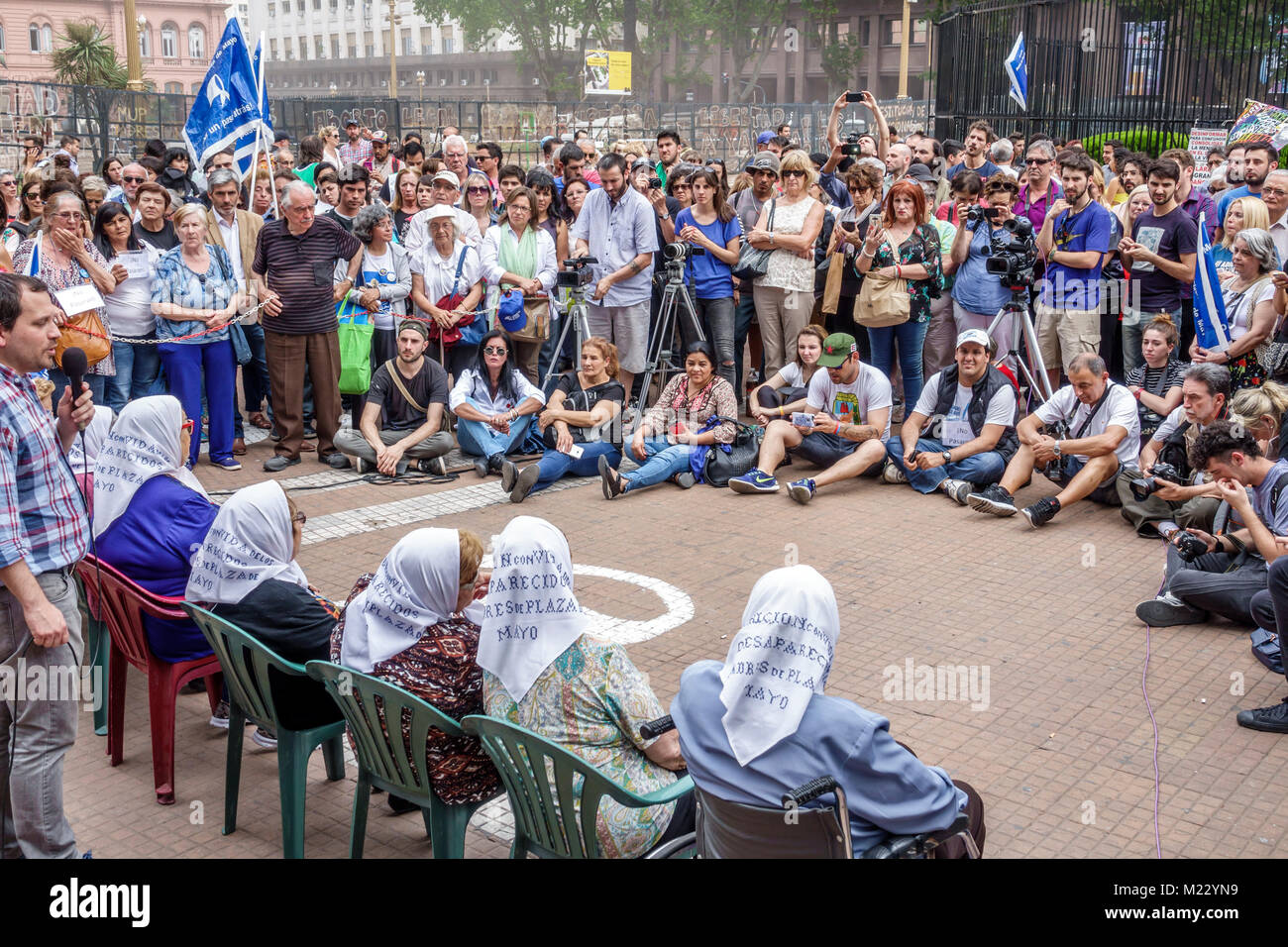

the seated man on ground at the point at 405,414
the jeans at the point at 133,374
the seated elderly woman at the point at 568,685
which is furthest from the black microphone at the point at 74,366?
the seated man on ground at the point at 405,414

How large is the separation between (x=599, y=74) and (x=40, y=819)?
139 feet

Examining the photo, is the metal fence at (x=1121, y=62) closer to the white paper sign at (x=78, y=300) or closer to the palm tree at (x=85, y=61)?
the white paper sign at (x=78, y=300)

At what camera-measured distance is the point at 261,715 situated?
14.7 ft

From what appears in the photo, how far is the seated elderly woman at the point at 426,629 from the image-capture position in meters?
4.09

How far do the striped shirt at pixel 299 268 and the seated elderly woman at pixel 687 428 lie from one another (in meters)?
2.58

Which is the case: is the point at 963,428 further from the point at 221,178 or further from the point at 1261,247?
the point at 221,178

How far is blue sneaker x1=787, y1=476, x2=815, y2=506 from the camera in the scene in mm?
8703

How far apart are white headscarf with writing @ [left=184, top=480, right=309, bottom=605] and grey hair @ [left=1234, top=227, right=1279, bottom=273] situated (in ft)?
21.7

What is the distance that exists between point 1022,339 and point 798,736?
7.48 metres

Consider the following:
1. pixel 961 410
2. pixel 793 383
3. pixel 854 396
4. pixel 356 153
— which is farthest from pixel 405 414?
pixel 356 153

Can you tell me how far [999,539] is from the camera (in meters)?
7.99

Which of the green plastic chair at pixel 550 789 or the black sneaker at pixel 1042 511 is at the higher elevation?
the green plastic chair at pixel 550 789

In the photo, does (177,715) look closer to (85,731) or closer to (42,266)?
(85,731)

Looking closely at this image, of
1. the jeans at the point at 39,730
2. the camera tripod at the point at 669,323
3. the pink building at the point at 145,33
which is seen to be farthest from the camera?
the pink building at the point at 145,33
